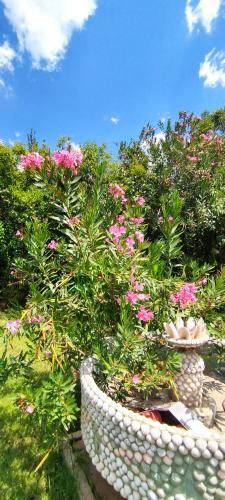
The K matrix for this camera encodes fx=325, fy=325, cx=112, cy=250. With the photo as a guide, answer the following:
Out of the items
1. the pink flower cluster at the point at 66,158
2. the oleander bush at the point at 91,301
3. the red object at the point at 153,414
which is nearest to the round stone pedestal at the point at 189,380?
the oleander bush at the point at 91,301

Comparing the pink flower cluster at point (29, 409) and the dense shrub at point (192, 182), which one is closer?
the pink flower cluster at point (29, 409)

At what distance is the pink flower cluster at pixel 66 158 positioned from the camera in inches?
84.9

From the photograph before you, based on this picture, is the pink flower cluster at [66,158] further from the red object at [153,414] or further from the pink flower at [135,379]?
the red object at [153,414]

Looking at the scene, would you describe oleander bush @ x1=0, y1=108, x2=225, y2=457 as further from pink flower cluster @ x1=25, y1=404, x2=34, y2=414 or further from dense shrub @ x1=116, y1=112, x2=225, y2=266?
dense shrub @ x1=116, y1=112, x2=225, y2=266

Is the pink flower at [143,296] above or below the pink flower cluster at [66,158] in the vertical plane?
below

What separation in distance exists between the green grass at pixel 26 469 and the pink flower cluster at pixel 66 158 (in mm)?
1067

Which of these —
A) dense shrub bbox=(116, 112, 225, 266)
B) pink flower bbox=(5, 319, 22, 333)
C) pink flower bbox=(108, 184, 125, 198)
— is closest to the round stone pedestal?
pink flower bbox=(5, 319, 22, 333)

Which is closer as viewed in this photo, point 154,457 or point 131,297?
point 154,457

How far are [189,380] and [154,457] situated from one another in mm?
947

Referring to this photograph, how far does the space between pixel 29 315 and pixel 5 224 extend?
14.0ft

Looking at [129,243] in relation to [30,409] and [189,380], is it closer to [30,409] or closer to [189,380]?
[189,380]

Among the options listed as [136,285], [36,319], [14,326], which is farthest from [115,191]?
[14,326]

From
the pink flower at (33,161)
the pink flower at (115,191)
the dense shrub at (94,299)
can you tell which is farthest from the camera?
the pink flower at (115,191)

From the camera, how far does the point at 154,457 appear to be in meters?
1.41
